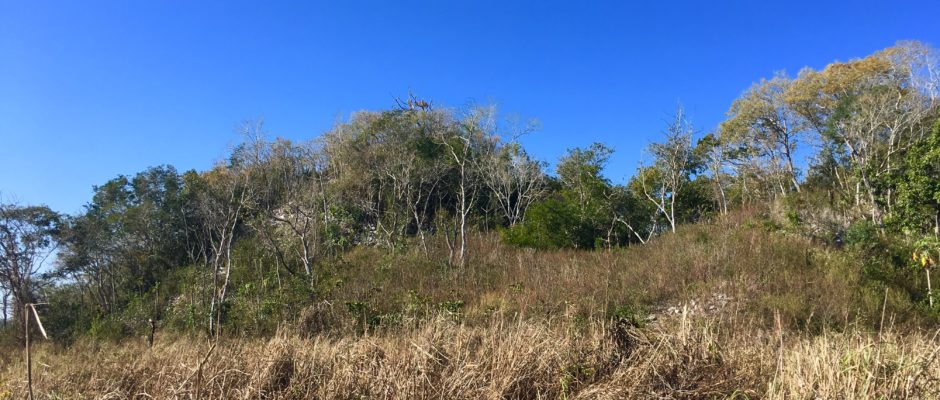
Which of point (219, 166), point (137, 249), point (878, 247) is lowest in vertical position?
point (878, 247)

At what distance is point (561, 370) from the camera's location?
3.81m

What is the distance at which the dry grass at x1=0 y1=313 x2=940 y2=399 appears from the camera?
3.23 m

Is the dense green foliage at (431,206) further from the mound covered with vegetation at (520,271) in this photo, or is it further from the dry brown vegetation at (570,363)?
the dry brown vegetation at (570,363)

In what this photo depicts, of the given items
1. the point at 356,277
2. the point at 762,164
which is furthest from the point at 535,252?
the point at 762,164

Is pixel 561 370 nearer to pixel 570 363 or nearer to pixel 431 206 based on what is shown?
pixel 570 363

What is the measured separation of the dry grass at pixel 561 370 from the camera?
3.23 metres

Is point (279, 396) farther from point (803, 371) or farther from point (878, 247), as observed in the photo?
point (878, 247)

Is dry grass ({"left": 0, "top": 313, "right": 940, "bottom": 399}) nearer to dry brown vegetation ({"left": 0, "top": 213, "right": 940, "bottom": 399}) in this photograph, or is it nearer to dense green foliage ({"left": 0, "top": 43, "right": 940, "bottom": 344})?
dry brown vegetation ({"left": 0, "top": 213, "right": 940, "bottom": 399})

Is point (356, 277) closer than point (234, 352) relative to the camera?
No

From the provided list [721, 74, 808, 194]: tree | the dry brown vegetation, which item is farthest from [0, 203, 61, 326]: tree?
[721, 74, 808, 194]: tree

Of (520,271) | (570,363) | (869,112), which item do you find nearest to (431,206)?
(520,271)

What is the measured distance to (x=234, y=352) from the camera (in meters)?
4.62

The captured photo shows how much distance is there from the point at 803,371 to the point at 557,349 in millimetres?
1763

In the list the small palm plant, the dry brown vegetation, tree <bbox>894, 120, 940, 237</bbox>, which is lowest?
the dry brown vegetation
